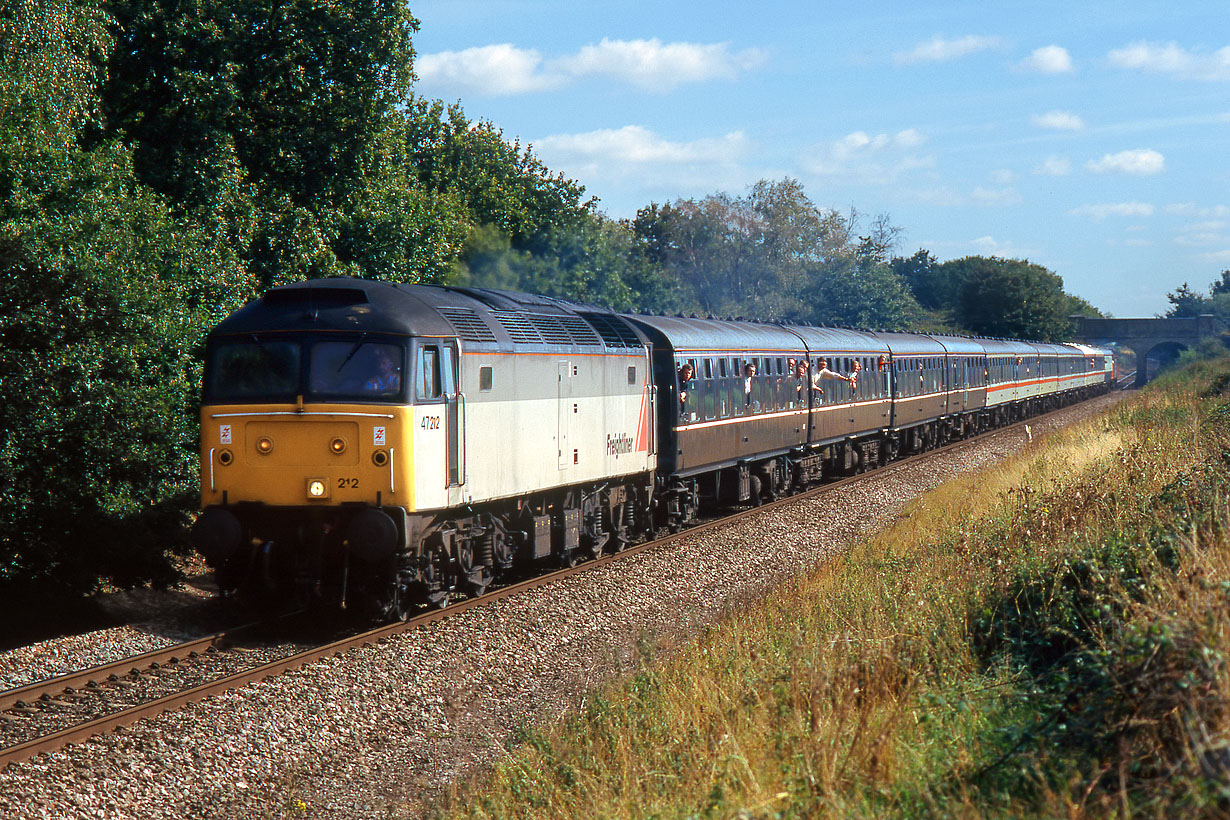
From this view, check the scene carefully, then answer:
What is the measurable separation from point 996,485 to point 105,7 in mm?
19999

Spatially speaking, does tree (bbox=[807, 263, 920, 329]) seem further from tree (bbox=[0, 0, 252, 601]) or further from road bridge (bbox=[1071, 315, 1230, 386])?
tree (bbox=[0, 0, 252, 601])

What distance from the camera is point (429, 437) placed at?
11328mm

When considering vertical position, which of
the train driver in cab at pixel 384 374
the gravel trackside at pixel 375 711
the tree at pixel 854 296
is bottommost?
the gravel trackside at pixel 375 711

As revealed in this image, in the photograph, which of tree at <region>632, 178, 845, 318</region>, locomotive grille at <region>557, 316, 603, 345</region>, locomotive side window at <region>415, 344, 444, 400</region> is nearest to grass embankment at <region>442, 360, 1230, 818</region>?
locomotive side window at <region>415, 344, 444, 400</region>

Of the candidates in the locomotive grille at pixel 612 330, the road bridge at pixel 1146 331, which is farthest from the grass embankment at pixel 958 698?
the road bridge at pixel 1146 331

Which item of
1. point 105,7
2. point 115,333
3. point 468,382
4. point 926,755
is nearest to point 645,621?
point 468,382

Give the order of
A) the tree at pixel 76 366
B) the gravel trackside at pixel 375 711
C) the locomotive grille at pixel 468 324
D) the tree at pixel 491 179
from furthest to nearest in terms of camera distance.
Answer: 1. the tree at pixel 491 179
2. the tree at pixel 76 366
3. the locomotive grille at pixel 468 324
4. the gravel trackside at pixel 375 711

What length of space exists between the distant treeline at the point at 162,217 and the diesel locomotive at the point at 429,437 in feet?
13.9

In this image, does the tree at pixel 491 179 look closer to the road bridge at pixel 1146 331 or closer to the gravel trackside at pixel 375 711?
the gravel trackside at pixel 375 711

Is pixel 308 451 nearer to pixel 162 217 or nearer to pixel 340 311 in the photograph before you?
pixel 340 311

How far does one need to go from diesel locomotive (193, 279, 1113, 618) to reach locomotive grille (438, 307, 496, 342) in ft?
0.08

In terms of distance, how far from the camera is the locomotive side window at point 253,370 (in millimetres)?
11398

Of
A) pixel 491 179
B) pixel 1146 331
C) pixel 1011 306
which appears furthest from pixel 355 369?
pixel 1146 331

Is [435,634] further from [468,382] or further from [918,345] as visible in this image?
[918,345]
